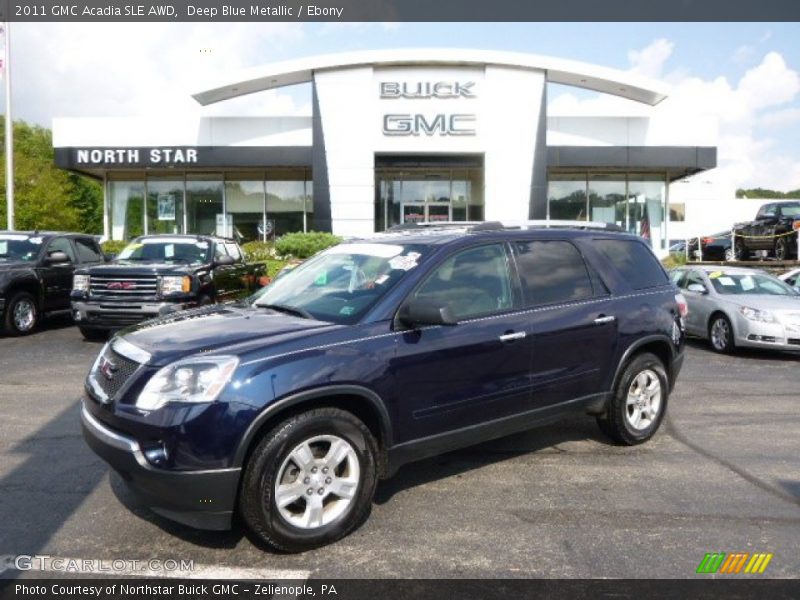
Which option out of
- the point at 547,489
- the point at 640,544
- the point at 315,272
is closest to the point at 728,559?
the point at 640,544

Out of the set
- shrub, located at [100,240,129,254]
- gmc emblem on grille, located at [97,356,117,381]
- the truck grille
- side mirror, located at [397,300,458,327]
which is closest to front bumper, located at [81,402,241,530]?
gmc emblem on grille, located at [97,356,117,381]

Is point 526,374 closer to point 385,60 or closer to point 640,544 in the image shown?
point 640,544

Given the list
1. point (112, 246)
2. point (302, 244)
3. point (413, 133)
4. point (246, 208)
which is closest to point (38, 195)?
point (112, 246)

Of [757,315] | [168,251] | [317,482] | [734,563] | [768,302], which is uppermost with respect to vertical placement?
[168,251]

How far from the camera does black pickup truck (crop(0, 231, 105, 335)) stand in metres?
11.5

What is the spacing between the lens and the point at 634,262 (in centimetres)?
590

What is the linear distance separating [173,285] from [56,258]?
11.0ft

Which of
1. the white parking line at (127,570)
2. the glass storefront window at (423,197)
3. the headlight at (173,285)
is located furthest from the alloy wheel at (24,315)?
the glass storefront window at (423,197)

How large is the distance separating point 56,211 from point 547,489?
165 ft

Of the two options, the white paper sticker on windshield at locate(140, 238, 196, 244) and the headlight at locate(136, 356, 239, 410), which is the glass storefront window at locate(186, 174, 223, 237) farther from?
the headlight at locate(136, 356, 239, 410)

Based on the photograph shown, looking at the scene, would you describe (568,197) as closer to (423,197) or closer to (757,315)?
(423,197)

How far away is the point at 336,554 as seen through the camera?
12.2 feet

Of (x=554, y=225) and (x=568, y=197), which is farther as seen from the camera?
(x=568, y=197)

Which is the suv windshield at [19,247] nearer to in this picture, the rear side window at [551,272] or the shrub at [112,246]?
the rear side window at [551,272]
